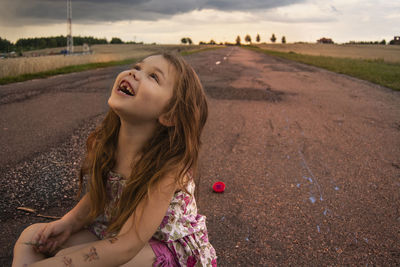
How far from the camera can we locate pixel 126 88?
1.57 metres

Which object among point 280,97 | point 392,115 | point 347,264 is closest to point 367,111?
point 392,115

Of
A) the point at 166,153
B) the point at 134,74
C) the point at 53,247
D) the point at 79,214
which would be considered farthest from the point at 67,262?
the point at 134,74

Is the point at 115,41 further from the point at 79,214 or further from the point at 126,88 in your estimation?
the point at 126,88

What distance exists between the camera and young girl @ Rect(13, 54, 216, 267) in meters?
1.48

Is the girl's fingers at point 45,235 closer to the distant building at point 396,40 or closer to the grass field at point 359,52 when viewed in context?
the grass field at point 359,52

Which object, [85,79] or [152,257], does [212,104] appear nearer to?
[85,79]

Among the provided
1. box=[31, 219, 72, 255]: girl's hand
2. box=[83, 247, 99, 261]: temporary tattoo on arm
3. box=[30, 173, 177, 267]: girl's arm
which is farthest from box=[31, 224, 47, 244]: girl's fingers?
box=[83, 247, 99, 261]: temporary tattoo on arm

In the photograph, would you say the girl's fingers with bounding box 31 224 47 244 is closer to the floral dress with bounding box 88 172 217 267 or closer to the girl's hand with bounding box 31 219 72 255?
the girl's hand with bounding box 31 219 72 255

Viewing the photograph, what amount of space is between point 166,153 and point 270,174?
204cm

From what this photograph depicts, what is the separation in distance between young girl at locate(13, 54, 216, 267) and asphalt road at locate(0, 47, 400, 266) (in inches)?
22.0

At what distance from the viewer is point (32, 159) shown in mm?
3473

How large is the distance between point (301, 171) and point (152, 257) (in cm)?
240

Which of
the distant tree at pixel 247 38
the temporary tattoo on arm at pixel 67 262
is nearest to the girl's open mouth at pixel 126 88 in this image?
the temporary tattoo on arm at pixel 67 262

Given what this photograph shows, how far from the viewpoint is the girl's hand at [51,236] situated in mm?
1667
